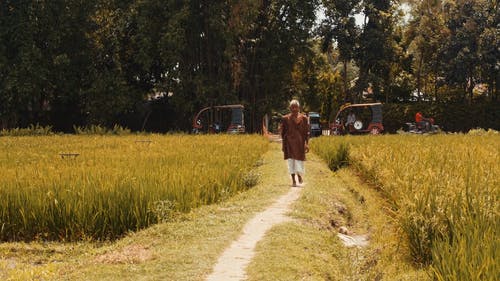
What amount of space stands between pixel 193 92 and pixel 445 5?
19314 millimetres

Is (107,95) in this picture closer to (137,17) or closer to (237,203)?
(137,17)

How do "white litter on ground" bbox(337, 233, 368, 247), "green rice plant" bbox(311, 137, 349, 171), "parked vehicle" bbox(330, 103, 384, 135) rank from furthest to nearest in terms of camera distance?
"parked vehicle" bbox(330, 103, 384, 135), "green rice plant" bbox(311, 137, 349, 171), "white litter on ground" bbox(337, 233, 368, 247)

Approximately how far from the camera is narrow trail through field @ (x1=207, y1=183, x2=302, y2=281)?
4637 millimetres

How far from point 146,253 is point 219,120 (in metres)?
25.5

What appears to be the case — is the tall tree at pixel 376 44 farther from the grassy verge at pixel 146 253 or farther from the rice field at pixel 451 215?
the grassy verge at pixel 146 253

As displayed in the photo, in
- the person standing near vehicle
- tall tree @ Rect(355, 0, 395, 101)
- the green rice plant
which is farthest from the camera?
tall tree @ Rect(355, 0, 395, 101)

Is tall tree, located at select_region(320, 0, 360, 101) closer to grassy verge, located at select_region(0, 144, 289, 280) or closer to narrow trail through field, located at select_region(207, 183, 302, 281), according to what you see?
narrow trail through field, located at select_region(207, 183, 302, 281)

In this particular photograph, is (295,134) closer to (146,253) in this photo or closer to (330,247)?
(330,247)

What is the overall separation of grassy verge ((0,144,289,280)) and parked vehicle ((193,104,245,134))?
20.4 metres

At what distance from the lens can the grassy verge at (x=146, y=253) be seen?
4.69 m

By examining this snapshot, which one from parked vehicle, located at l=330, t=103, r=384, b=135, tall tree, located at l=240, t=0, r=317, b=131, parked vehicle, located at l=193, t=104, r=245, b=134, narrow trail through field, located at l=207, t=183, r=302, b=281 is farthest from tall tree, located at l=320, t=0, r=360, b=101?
narrow trail through field, located at l=207, t=183, r=302, b=281

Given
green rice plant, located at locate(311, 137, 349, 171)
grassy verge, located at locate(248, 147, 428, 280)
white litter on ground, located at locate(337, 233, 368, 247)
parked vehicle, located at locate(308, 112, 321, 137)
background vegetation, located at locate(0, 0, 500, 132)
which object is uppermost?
background vegetation, located at locate(0, 0, 500, 132)

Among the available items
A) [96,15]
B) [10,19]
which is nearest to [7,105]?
[10,19]

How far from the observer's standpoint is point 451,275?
3.46m
